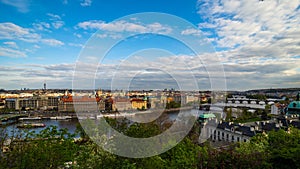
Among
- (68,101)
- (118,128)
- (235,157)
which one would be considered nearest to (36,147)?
(118,128)

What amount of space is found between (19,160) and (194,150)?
3.43 metres

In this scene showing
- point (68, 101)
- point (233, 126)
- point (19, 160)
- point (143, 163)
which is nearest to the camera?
point (19, 160)

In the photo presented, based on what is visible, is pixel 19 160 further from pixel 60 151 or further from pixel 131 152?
pixel 131 152

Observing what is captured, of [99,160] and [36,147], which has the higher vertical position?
[36,147]

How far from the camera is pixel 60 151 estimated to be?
3607 millimetres

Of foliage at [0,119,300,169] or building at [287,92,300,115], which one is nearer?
foliage at [0,119,300,169]

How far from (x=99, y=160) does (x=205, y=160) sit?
2.16 m

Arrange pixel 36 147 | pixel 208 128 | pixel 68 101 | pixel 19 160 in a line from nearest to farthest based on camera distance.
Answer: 1. pixel 19 160
2. pixel 36 147
3. pixel 208 128
4. pixel 68 101

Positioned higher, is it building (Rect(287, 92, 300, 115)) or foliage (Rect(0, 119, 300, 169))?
foliage (Rect(0, 119, 300, 169))

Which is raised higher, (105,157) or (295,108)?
(105,157)

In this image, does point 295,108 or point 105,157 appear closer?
point 105,157

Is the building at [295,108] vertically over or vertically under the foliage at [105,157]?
under

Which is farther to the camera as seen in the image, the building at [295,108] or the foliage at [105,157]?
the building at [295,108]

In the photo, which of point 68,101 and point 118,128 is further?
point 68,101
